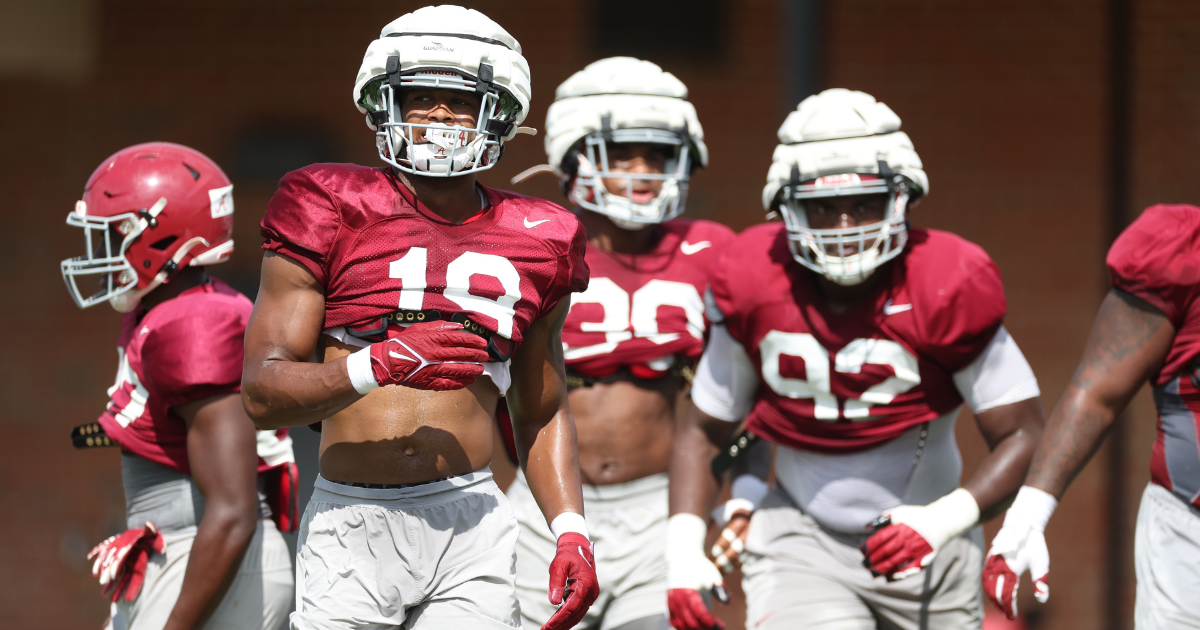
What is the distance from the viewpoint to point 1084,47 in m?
5.77

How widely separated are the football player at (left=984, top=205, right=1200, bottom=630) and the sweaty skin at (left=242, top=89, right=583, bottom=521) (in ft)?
3.50

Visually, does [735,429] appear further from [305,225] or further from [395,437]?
[305,225]

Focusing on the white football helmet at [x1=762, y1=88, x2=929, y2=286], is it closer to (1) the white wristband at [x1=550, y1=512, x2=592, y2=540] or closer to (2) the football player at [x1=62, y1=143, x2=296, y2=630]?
(1) the white wristband at [x1=550, y1=512, x2=592, y2=540]

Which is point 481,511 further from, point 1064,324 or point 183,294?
point 1064,324

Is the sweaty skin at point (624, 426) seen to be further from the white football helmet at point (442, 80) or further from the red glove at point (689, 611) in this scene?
the white football helmet at point (442, 80)

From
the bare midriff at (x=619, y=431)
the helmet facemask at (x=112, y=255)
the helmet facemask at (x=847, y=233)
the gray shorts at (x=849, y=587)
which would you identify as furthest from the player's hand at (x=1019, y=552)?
the helmet facemask at (x=112, y=255)

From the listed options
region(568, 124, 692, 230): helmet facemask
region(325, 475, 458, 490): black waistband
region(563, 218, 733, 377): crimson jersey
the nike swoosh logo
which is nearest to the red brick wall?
region(568, 124, 692, 230): helmet facemask

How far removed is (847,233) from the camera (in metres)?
3.21

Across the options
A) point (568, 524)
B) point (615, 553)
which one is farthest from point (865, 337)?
point (568, 524)

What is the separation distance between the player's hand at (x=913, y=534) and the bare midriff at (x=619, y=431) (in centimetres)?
81

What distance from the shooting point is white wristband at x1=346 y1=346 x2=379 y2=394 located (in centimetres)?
220

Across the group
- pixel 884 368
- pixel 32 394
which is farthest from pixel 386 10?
pixel 884 368

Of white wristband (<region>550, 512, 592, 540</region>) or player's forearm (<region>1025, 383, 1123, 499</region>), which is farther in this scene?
player's forearm (<region>1025, 383, 1123, 499</region>)

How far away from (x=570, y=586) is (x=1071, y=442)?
1276 millimetres
